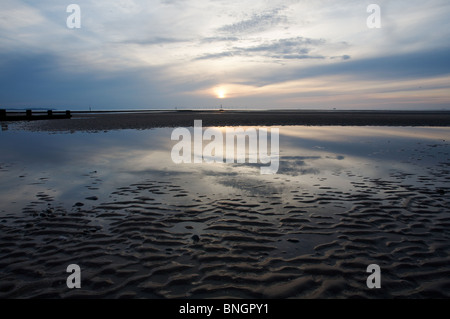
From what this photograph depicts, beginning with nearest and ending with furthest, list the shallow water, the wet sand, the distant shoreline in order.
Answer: the wet sand, the shallow water, the distant shoreline

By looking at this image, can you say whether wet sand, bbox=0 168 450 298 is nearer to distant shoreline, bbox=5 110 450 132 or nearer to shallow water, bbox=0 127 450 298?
shallow water, bbox=0 127 450 298

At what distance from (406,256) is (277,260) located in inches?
102

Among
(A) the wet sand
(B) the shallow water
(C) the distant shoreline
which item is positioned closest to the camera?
(A) the wet sand

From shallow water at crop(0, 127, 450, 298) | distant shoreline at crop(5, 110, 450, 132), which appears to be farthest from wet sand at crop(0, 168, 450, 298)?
distant shoreline at crop(5, 110, 450, 132)

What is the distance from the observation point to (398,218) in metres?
7.66

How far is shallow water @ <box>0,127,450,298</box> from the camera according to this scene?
485 cm

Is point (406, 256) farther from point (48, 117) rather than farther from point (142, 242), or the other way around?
point (48, 117)

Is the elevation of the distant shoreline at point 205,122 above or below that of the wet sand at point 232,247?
above

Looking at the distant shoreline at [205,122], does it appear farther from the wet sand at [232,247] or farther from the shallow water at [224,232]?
the wet sand at [232,247]

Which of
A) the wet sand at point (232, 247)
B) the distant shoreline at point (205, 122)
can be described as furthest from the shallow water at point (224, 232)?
the distant shoreline at point (205, 122)

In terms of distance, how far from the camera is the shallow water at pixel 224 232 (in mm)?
4852

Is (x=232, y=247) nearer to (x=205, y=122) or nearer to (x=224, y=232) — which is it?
(x=224, y=232)

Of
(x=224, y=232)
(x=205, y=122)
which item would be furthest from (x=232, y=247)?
(x=205, y=122)

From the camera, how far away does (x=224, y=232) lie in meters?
6.82
